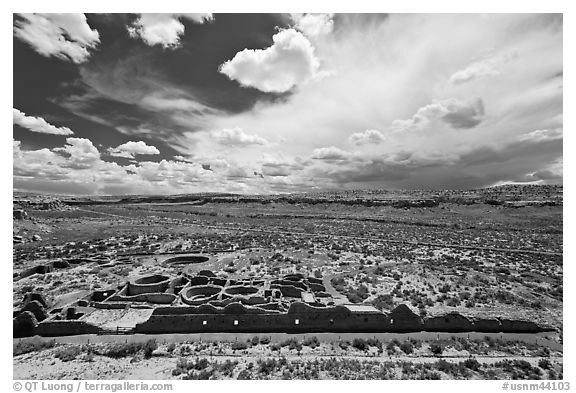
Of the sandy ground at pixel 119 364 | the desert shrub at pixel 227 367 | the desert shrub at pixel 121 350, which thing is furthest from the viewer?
the desert shrub at pixel 121 350

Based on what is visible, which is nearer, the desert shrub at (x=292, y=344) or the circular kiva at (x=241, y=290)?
the desert shrub at (x=292, y=344)

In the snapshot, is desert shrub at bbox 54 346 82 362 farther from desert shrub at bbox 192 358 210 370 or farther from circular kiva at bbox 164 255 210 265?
circular kiva at bbox 164 255 210 265

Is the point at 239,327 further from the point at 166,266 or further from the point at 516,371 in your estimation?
the point at 166,266

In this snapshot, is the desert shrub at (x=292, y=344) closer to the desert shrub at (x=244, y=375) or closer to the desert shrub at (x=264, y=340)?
the desert shrub at (x=264, y=340)

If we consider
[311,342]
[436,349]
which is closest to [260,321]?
[311,342]

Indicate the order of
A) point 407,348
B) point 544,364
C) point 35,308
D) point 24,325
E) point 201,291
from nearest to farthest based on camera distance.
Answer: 1. point 544,364
2. point 407,348
3. point 24,325
4. point 35,308
5. point 201,291

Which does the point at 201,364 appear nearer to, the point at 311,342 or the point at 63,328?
the point at 311,342

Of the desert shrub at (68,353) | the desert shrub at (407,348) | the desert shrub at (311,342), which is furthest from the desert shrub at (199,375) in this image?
the desert shrub at (407,348)

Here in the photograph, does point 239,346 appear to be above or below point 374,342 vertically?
below

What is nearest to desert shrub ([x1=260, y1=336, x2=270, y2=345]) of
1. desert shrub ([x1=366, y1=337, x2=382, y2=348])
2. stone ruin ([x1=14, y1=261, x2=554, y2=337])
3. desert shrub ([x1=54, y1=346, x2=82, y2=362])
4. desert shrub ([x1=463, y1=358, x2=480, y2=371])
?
stone ruin ([x1=14, y1=261, x2=554, y2=337])
